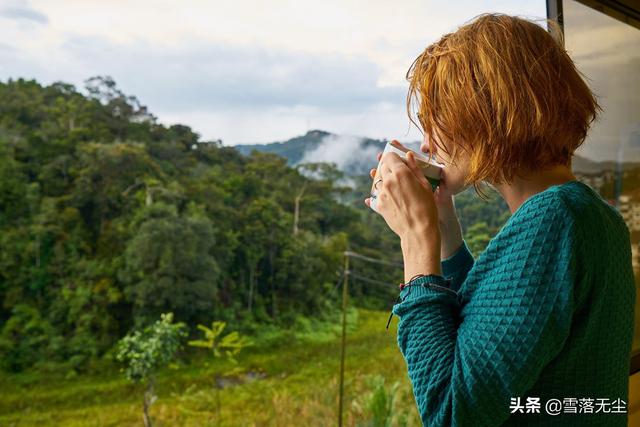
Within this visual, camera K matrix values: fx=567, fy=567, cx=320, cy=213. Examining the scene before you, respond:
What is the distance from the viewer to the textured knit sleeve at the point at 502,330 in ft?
1.58

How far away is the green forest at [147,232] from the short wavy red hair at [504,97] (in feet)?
6.95

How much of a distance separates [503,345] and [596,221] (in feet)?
0.46

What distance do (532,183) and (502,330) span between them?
17cm

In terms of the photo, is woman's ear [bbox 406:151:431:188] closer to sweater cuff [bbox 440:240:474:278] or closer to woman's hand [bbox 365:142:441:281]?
woman's hand [bbox 365:142:441:281]

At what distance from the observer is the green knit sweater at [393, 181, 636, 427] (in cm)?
48

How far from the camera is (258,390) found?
3543mm

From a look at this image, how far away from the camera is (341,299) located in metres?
4.06

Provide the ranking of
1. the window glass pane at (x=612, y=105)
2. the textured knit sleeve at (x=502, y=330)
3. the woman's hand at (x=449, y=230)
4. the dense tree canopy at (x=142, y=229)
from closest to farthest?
the textured knit sleeve at (x=502, y=330) → the woman's hand at (x=449, y=230) → the window glass pane at (x=612, y=105) → the dense tree canopy at (x=142, y=229)

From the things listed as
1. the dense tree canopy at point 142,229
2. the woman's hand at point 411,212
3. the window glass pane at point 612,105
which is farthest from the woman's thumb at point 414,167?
the dense tree canopy at point 142,229

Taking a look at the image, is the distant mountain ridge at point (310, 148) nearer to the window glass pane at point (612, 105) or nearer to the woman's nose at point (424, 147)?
the window glass pane at point (612, 105)

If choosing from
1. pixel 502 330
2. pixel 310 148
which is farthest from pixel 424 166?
pixel 310 148

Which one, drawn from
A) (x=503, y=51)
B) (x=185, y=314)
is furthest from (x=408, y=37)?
(x=503, y=51)

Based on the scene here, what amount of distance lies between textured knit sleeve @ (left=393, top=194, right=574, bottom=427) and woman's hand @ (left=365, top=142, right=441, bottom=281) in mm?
52

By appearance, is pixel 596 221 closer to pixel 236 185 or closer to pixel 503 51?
pixel 503 51
